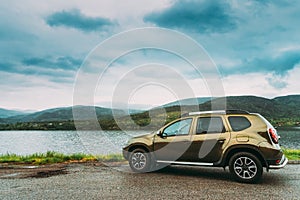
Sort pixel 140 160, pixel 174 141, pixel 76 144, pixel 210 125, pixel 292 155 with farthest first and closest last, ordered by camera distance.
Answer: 1. pixel 76 144
2. pixel 292 155
3. pixel 140 160
4. pixel 174 141
5. pixel 210 125

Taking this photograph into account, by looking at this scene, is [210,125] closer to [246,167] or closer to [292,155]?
[246,167]

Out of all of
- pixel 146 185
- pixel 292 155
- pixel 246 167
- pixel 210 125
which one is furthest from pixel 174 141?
pixel 292 155

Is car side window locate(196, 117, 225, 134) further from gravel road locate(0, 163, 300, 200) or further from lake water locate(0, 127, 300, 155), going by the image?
lake water locate(0, 127, 300, 155)

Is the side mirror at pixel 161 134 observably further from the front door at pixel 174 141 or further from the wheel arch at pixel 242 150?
the wheel arch at pixel 242 150

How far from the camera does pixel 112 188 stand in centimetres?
695

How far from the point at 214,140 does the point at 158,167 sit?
2336 mm

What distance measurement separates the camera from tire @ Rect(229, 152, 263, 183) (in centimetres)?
737

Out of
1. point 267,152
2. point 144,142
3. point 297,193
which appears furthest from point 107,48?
point 297,193

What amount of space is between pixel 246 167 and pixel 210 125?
154 cm

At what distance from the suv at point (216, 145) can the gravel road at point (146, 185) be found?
1.41ft

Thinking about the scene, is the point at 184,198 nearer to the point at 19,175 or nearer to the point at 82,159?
the point at 19,175

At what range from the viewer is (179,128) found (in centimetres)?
875

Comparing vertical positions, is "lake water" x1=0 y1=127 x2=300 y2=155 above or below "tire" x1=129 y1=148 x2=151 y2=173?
below

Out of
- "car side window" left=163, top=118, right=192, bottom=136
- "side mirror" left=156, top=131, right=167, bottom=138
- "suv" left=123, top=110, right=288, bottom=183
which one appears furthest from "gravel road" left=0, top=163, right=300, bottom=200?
"car side window" left=163, top=118, right=192, bottom=136
